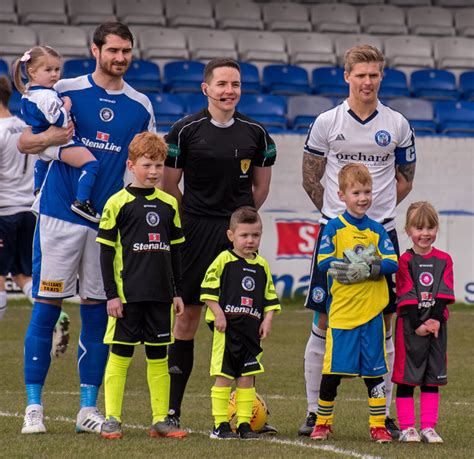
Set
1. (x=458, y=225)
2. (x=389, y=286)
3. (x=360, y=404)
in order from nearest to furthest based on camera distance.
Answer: (x=389, y=286), (x=360, y=404), (x=458, y=225)

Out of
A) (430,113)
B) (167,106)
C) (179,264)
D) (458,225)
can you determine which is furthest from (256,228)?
(430,113)

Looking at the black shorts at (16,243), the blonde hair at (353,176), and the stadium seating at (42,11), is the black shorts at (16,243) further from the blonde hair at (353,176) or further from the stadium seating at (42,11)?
the stadium seating at (42,11)

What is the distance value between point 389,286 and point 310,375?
2.43 ft

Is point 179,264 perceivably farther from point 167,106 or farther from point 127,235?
point 167,106

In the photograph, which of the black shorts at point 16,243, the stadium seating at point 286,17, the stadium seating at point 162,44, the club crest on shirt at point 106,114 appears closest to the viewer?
the club crest on shirt at point 106,114

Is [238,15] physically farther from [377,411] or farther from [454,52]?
[377,411]

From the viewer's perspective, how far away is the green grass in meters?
6.25

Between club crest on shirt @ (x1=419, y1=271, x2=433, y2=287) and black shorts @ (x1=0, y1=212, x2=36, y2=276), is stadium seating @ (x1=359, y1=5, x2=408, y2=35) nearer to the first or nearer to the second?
black shorts @ (x1=0, y1=212, x2=36, y2=276)

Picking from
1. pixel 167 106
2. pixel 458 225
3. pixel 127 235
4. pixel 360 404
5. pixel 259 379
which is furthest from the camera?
pixel 167 106

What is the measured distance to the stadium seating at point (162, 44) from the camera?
19.4 meters

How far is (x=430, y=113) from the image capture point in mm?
18734

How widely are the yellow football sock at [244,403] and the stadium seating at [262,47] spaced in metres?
13.5

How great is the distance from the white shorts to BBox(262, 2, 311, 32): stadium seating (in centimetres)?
1450

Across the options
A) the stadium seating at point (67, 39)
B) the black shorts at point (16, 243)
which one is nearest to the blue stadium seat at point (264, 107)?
the stadium seating at point (67, 39)
